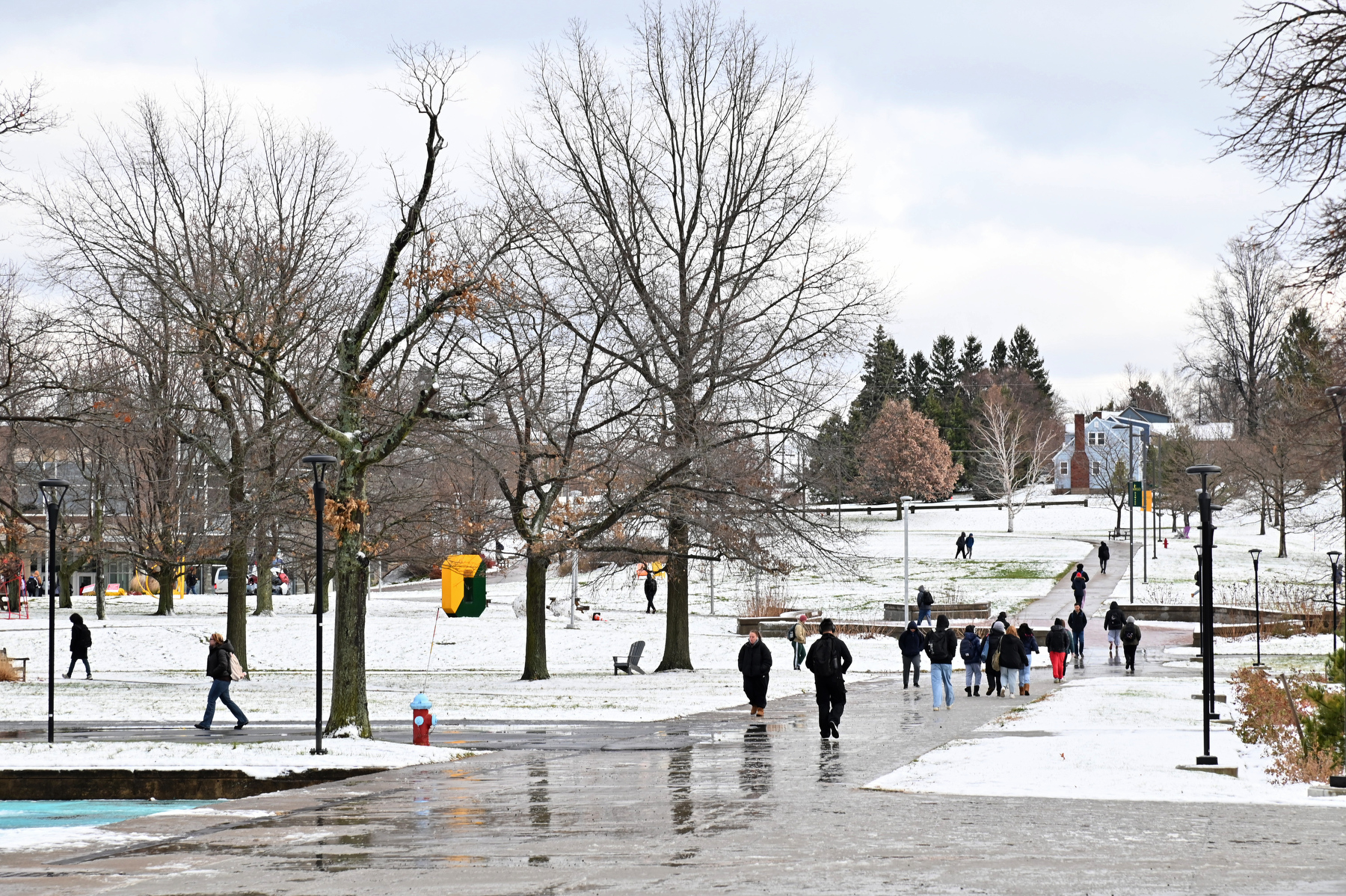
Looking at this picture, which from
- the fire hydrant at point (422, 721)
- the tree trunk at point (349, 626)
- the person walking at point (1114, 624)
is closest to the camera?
the fire hydrant at point (422, 721)

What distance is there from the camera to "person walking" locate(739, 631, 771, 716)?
69.0 feet

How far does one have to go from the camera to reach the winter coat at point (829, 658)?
Answer: 18219 mm

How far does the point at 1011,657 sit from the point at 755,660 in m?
7.36

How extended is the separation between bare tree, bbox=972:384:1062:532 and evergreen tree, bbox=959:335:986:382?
1080 cm

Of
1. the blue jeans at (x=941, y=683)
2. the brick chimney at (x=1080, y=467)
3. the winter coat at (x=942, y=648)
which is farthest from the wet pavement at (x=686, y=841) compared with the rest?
the brick chimney at (x=1080, y=467)

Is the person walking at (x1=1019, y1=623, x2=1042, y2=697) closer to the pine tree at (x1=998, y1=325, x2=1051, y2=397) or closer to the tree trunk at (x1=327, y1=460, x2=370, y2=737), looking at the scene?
the tree trunk at (x1=327, y1=460, x2=370, y2=737)

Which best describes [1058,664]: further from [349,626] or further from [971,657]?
[349,626]

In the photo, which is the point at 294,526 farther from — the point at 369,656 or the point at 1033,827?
the point at 1033,827

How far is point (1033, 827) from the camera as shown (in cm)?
1062

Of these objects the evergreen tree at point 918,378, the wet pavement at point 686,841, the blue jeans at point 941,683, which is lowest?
the blue jeans at point 941,683

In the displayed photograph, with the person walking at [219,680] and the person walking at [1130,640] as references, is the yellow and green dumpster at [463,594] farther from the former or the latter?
the person walking at [219,680]

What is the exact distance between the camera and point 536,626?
30625 mm

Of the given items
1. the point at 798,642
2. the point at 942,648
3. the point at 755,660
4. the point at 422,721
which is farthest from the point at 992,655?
the point at 422,721

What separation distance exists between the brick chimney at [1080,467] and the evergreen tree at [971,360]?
82.2ft
